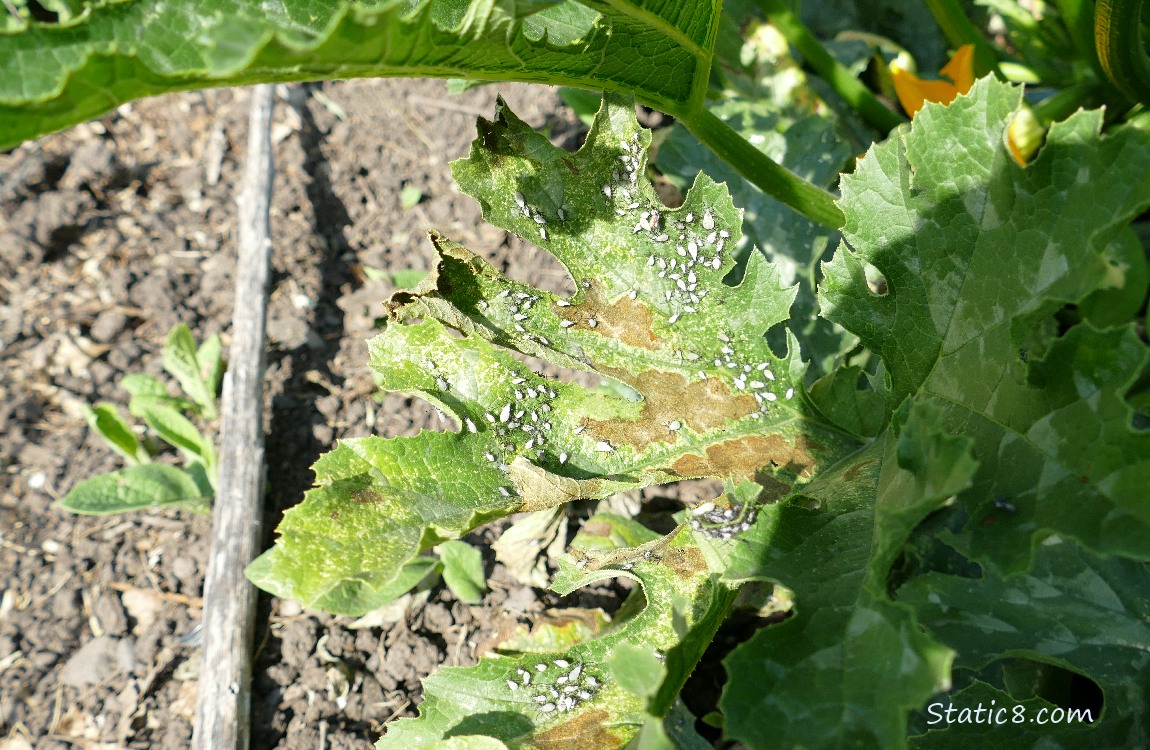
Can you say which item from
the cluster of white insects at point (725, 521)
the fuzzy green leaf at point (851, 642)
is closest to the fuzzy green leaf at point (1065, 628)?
the fuzzy green leaf at point (851, 642)

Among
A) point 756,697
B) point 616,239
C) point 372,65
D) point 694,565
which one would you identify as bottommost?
point 756,697

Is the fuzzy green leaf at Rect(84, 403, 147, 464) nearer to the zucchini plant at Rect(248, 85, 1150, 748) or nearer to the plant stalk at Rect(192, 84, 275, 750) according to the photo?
the plant stalk at Rect(192, 84, 275, 750)

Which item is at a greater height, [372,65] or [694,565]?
[372,65]

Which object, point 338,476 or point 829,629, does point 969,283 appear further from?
point 338,476

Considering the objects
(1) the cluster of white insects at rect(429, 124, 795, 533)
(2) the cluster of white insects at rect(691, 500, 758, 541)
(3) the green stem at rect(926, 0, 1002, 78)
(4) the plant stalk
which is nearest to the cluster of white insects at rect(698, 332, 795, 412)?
(1) the cluster of white insects at rect(429, 124, 795, 533)

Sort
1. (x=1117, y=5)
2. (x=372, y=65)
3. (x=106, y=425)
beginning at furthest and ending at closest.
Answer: (x=106, y=425) → (x=1117, y=5) → (x=372, y=65)

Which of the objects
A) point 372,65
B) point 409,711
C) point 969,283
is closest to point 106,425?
point 409,711

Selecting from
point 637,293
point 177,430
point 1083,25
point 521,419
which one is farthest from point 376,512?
point 1083,25
